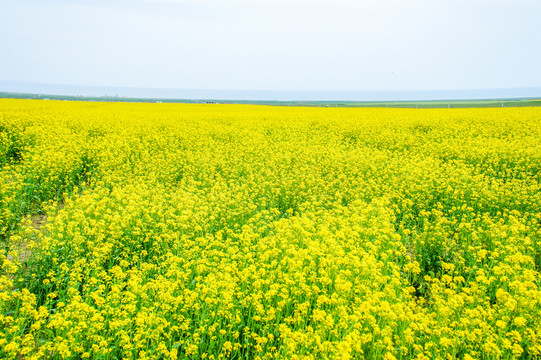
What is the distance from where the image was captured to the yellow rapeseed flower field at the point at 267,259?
3.70 metres

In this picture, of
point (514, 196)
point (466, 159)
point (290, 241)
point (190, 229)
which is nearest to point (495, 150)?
point (466, 159)

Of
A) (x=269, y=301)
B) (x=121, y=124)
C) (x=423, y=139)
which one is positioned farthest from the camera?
(x=121, y=124)

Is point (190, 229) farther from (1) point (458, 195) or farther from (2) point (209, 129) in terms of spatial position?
(2) point (209, 129)

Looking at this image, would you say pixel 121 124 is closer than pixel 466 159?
No

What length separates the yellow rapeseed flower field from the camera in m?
3.70

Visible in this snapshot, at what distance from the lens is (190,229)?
635 cm

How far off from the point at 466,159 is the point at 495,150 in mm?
1163

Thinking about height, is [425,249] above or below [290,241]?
below

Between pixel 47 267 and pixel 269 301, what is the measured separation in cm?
360

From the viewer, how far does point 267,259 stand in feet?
16.4

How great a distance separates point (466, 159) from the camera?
13219 millimetres

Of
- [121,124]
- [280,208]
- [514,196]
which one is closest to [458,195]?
[514,196]

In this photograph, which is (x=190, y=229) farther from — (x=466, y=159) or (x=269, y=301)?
(x=466, y=159)

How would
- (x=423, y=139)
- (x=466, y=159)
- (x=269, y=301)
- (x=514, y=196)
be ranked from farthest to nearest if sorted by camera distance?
(x=423, y=139) → (x=466, y=159) → (x=514, y=196) → (x=269, y=301)
